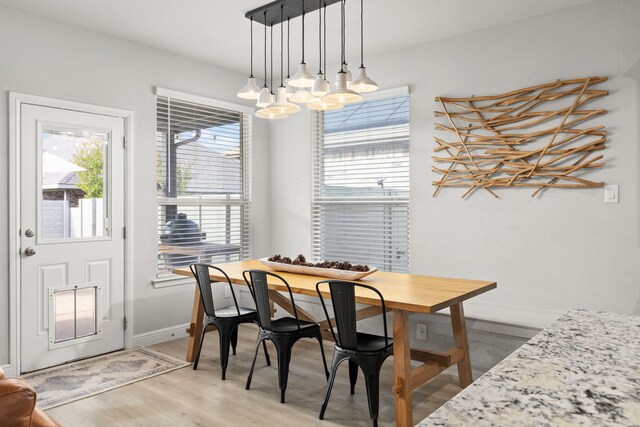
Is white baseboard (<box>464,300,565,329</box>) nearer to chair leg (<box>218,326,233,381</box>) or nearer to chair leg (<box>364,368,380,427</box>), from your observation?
chair leg (<box>364,368,380,427</box>)

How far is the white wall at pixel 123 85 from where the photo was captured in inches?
131

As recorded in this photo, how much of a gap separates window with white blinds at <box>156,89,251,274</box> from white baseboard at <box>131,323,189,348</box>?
1.82 feet

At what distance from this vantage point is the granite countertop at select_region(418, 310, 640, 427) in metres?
0.66

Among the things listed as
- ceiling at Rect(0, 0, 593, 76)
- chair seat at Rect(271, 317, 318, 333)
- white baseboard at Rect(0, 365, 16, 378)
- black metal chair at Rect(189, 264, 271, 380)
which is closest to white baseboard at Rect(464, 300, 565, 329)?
chair seat at Rect(271, 317, 318, 333)

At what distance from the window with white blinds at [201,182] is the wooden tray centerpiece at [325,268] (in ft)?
4.10

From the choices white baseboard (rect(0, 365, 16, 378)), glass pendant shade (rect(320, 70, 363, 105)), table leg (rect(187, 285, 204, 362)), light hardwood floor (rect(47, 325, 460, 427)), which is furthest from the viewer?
table leg (rect(187, 285, 204, 362))

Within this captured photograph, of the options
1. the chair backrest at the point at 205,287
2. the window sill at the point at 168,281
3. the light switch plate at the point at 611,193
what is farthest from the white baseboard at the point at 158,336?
the light switch plate at the point at 611,193

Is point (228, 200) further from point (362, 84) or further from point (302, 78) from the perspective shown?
point (362, 84)

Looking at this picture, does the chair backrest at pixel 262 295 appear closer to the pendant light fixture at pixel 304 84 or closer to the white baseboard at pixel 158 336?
the pendant light fixture at pixel 304 84

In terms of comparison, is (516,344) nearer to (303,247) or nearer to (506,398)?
(303,247)

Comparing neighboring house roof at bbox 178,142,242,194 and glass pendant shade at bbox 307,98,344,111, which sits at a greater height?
glass pendant shade at bbox 307,98,344,111

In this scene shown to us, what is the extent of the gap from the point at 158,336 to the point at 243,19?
2783 mm

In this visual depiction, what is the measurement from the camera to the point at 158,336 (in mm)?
4258

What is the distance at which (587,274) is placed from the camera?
323 centimetres
